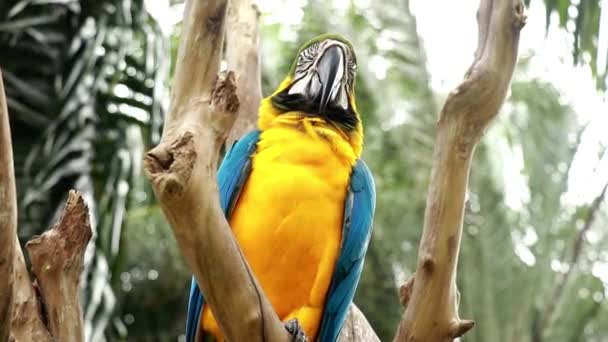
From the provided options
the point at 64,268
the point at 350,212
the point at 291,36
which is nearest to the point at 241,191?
the point at 350,212

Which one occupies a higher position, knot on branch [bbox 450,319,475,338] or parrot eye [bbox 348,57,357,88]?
parrot eye [bbox 348,57,357,88]

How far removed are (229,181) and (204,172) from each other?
0.56 metres

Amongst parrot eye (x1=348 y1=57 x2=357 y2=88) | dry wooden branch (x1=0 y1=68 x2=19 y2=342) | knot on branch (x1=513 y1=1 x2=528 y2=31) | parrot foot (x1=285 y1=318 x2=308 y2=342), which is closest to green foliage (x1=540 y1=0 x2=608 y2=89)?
parrot eye (x1=348 y1=57 x2=357 y2=88)

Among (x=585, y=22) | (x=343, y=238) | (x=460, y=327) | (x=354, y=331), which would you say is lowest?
(x=354, y=331)

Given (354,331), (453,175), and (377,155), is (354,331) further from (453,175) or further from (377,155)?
(377,155)

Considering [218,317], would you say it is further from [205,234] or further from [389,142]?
[389,142]

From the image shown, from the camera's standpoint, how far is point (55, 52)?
339 centimetres

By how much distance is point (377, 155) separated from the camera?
14.5 ft

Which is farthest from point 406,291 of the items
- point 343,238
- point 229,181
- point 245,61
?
point 245,61

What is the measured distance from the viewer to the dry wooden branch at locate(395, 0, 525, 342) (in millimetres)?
1572

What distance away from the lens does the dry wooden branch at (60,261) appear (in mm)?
1575

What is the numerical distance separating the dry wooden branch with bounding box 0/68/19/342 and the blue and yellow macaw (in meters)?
0.46

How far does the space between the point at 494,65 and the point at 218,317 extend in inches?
25.9

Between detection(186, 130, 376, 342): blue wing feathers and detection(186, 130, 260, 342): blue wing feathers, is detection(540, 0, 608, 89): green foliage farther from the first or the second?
detection(186, 130, 260, 342): blue wing feathers
